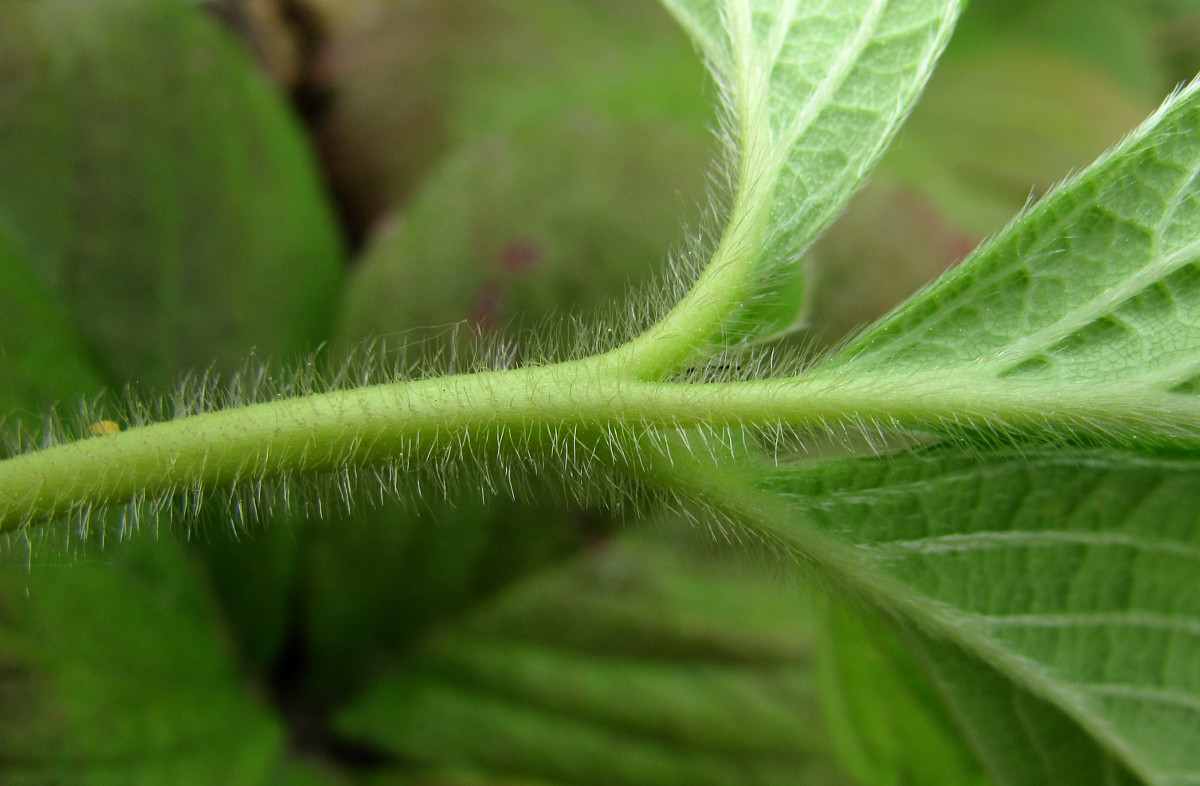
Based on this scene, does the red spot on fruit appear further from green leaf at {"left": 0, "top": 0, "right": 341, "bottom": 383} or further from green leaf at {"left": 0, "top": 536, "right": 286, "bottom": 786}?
green leaf at {"left": 0, "top": 536, "right": 286, "bottom": 786}

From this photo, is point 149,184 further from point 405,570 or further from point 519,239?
point 405,570

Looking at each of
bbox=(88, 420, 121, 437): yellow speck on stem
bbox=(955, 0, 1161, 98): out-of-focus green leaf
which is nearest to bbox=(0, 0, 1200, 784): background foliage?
bbox=(88, 420, 121, 437): yellow speck on stem

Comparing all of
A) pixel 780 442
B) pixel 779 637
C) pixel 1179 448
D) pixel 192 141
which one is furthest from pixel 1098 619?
pixel 192 141

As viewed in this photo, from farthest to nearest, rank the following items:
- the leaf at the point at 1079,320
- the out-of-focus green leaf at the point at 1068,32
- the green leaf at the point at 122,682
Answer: the out-of-focus green leaf at the point at 1068,32 → the green leaf at the point at 122,682 → the leaf at the point at 1079,320

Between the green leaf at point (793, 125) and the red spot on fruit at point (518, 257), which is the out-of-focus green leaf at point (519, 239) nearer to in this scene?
the red spot on fruit at point (518, 257)

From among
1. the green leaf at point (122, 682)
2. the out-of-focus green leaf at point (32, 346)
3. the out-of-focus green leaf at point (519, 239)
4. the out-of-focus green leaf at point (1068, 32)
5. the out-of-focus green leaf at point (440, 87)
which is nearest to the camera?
the green leaf at point (122, 682)

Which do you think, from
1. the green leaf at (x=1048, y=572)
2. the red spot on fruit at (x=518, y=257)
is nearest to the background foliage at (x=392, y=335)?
the red spot on fruit at (x=518, y=257)

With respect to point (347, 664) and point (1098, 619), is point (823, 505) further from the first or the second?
point (347, 664)

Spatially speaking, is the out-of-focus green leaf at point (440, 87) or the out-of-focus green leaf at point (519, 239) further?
the out-of-focus green leaf at point (440, 87)
